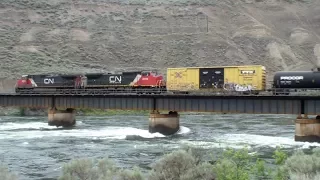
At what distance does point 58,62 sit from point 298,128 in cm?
6571

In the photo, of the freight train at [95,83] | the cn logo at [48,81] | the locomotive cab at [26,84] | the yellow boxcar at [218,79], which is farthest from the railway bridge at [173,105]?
the cn logo at [48,81]

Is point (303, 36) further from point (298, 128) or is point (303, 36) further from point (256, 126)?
point (298, 128)

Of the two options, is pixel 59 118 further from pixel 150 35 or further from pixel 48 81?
pixel 150 35

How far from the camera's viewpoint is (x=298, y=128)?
3697cm

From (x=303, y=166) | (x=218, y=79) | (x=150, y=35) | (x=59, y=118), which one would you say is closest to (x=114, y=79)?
(x=59, y=118)

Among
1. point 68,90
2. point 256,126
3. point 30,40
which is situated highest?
point 30,40

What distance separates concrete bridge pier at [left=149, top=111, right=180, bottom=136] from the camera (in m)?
44.5

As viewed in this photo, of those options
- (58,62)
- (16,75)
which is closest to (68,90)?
(16,75)

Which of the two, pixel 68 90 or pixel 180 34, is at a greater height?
pixel 180 34

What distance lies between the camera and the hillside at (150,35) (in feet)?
326

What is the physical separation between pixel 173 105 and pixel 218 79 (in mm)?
5306

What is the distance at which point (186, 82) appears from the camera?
160 ft

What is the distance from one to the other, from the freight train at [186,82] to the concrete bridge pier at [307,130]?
3439mm

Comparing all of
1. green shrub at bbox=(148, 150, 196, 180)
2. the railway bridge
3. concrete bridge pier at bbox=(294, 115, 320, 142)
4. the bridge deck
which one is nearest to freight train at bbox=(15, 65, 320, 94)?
the bridge deck
